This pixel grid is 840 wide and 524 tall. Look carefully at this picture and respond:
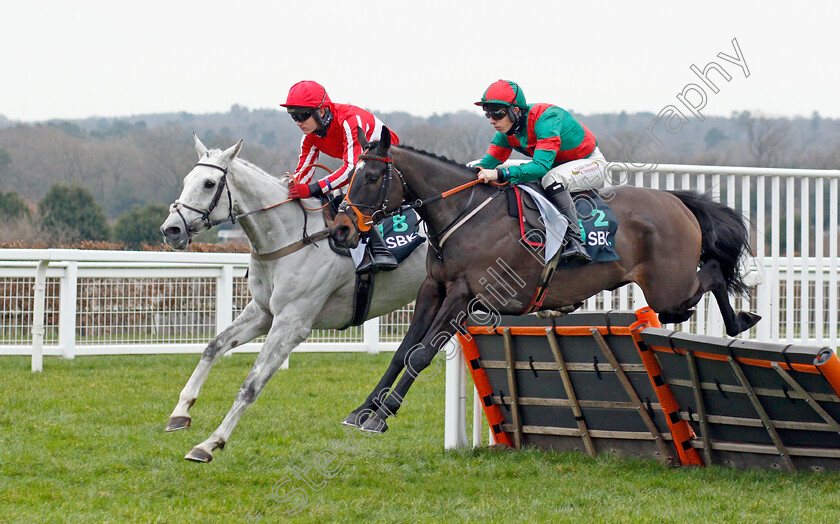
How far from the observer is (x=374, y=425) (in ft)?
14.0

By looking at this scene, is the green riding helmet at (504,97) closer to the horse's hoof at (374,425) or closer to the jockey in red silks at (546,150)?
the jockey in red silks at (546,150)

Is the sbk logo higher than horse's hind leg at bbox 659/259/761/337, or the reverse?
the sbk logo

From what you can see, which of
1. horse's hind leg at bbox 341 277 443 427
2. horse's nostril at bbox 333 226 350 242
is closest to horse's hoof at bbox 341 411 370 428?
horse's hind leg at bbox 341 277 443 427

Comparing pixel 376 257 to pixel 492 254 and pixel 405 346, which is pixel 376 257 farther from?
pixel 405 346

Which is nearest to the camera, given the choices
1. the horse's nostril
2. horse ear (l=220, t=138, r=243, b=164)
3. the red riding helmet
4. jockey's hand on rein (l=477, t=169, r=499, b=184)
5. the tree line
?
the horse's nostril

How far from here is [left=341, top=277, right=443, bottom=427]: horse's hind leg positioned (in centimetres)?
432

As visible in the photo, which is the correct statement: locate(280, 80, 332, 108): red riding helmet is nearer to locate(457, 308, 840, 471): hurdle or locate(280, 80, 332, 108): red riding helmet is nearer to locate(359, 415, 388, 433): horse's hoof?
locate(457, 308, 840, 471): hurdle

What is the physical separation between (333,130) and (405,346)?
170 cm

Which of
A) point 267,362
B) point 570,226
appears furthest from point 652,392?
point 267,362

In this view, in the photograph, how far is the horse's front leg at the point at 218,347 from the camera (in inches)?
196

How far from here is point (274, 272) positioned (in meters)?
5.30

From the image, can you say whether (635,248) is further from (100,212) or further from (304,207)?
(100,212)

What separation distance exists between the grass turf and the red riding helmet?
2083 mm

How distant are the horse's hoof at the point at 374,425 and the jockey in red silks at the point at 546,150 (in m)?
1.34
